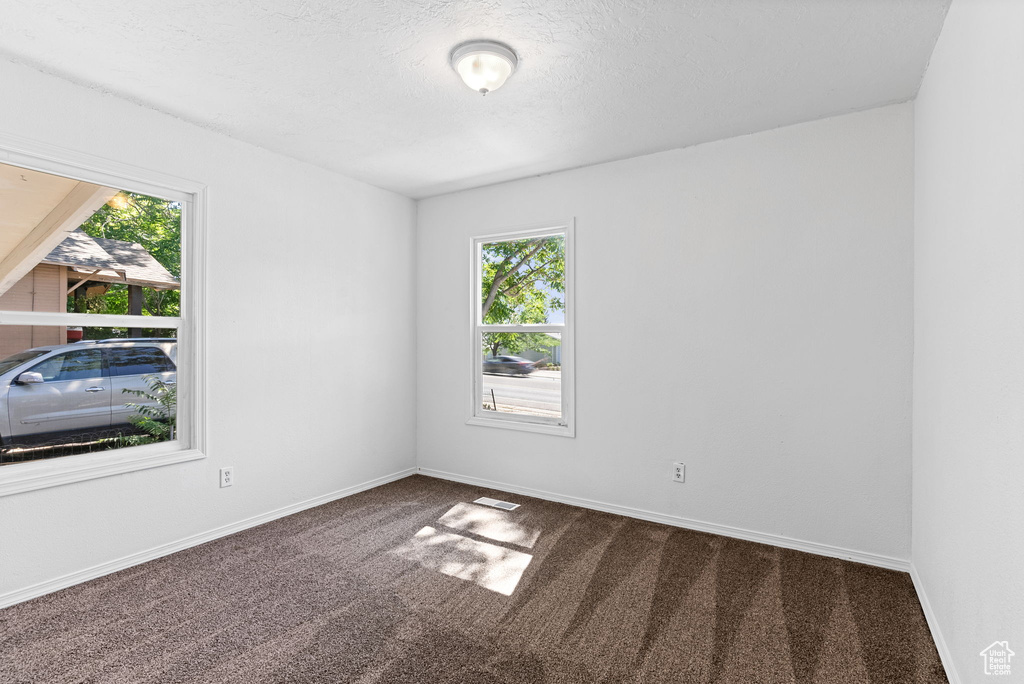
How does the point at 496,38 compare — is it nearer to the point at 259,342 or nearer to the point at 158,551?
the point at 259,342

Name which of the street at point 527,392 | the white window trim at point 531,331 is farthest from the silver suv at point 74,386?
the street at point 527,392

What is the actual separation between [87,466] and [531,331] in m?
2.83

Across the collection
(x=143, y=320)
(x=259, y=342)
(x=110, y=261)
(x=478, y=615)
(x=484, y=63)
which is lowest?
(x=478, y=615)

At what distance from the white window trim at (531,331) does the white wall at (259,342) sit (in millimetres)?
628

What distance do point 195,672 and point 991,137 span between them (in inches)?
124

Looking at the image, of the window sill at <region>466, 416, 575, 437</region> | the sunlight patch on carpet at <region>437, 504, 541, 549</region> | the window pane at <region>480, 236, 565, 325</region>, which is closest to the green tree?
the window pane at <region>480, 236, 565, 325</region>

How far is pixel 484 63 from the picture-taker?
7.50ft

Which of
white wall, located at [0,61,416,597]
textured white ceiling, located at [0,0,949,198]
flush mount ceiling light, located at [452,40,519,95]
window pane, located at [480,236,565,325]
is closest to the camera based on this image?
textured white ceiling, located at [0,0,949,198]

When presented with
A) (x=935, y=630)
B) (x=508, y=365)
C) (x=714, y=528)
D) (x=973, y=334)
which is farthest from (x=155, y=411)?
(x=935, y=630)

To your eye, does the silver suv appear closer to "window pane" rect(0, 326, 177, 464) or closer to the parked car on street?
"window pane" rect(0, 326, 177, 464)

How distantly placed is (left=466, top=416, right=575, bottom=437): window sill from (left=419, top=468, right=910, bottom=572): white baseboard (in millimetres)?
455

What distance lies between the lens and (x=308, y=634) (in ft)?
7.09

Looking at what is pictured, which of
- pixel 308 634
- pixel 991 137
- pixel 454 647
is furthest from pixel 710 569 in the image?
pixel 991 137

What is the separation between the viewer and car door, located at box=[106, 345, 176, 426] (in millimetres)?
2838
